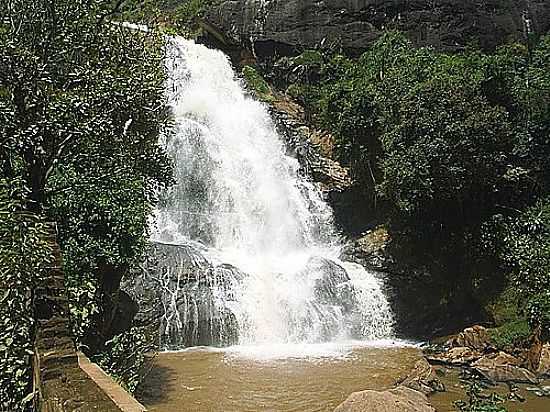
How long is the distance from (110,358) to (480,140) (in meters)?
11.4

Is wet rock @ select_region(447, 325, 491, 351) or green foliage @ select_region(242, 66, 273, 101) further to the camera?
green foliage @ select_region(242, 66, 273, 101)

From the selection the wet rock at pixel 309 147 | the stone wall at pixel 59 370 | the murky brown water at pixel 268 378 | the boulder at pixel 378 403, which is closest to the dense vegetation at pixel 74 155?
the stone wall at pixel 59 370

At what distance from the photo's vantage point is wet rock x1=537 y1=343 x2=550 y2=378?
475 inches

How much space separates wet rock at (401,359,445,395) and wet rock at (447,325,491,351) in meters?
2.48

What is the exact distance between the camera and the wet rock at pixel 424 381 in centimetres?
1115

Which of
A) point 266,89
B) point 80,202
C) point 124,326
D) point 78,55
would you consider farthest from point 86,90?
point 266,89

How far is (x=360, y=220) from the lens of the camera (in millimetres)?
21578

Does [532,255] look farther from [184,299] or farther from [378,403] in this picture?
[378,403]

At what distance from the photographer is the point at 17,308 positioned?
14.7 feet

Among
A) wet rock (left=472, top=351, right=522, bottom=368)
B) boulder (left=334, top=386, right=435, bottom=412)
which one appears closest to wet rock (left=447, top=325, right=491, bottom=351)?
wet rock (left=472, top=351, right=522, bottom=368)

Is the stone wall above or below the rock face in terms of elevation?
above

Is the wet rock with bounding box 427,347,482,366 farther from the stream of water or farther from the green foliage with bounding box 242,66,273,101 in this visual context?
the green foliage with bounding box 242,66,273,101

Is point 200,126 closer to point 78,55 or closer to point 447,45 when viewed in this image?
point 447,45

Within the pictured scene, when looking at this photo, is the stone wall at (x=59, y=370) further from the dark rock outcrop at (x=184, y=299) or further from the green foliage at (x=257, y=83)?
the green foliage at (x=257, y=83)
